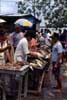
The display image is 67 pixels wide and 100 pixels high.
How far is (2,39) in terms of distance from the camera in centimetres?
905

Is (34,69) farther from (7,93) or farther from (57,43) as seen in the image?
(7,93)

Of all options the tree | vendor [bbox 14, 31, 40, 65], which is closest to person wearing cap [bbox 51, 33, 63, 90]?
vendor [bbox 14, 31, 40, 65]

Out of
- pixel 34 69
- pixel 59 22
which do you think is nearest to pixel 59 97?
pixel 34 69

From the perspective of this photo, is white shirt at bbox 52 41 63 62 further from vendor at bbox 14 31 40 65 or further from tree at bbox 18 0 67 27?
tree at bbox 18 0 67 27

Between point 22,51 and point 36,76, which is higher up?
point 22,51

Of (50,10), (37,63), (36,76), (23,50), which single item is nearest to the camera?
(23,50)

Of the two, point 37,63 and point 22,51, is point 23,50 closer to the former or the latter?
point 22,51

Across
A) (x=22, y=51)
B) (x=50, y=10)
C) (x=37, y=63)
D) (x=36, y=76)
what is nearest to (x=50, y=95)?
(x=36, y=76)

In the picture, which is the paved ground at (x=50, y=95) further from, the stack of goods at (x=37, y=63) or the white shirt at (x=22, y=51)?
the white shirt at (x=22, y=51)

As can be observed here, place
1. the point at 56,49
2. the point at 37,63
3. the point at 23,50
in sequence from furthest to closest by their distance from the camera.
→ 1. the point at 56,49
2. the point at 37,63
3. the point at 23,50

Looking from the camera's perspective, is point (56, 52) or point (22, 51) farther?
point (56, 52)

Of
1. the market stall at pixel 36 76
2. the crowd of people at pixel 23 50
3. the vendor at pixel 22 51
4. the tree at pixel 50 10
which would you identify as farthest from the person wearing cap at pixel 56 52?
the tree at pixel 50 10

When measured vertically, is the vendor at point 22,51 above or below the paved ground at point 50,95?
above

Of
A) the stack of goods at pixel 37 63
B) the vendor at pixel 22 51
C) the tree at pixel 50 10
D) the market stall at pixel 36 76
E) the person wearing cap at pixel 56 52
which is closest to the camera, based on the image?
the vendor at pixel 22 51
